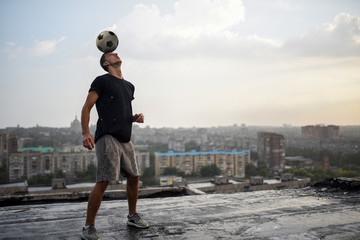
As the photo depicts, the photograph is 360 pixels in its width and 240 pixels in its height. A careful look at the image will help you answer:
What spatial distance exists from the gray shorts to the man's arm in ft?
0.37

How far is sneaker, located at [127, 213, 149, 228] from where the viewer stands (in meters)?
2.30

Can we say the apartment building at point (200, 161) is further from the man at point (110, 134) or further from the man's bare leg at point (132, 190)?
the man at point (110, 134)

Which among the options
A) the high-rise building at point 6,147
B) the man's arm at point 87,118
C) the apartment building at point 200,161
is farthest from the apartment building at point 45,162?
the man's arm at point 87,118

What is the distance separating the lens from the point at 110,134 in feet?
7.41

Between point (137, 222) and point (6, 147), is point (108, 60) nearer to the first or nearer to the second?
point (137, 222)

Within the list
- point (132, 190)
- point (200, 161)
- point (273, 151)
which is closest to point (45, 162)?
point (200, 161)

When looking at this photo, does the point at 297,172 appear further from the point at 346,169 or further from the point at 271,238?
the point at 271,238

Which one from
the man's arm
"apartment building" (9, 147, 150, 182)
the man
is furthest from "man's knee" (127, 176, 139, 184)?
"apartment building" (9, 147, 150, 182)

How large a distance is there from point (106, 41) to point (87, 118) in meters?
0.68

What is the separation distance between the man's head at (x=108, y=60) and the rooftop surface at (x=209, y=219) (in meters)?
1.23

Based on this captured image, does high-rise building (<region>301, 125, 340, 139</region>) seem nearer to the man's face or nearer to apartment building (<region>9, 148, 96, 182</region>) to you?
apartment building (<region>9, 148, 96, 182</region>)

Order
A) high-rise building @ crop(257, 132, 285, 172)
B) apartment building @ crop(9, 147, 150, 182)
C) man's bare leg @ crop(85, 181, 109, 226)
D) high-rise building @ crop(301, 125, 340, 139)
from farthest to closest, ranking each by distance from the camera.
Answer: high-rise building @ crop(257, 132, 285, 172) → high-rise building @ crop(301, 125, 340, 139) → apartment building @ crop(9, 147, 150, 182) → man's bare leg @ crop(85, 181, 109, 226)

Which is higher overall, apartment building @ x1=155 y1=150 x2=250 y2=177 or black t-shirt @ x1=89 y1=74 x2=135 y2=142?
black t-shirt @ x1=89 y1=74 x2=135 y2=142

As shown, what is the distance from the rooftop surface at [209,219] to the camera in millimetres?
2150
